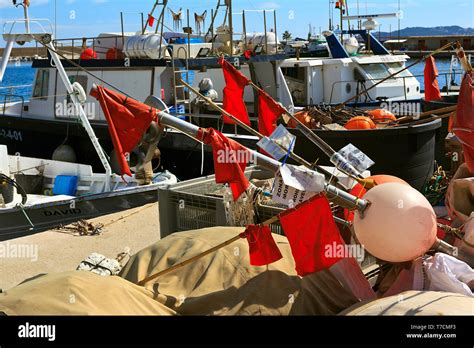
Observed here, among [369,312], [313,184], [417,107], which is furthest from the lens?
[417,107]

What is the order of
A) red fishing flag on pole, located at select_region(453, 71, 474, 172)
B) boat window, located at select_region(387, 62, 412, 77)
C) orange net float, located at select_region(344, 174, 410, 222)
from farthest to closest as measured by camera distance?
boat window, located at select_region(387, 62, 412, 77)
red fishing flag on pole, located at select_region(453, 71, 474, 172)
orange net float, located at select_region(344, 174, 410, 222)

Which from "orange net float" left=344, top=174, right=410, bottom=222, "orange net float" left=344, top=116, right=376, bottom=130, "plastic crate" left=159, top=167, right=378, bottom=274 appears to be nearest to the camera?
"orange net float" left=344, top=174, right=410, bottom=222

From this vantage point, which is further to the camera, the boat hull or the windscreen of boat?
the windscreen of boat

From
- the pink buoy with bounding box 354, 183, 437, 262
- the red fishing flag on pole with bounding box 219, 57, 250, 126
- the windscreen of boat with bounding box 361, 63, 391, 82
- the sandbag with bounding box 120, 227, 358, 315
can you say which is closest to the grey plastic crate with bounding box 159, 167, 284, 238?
the sandbag with bounding box 120, 227, 358, 315

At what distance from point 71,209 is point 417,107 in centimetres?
792

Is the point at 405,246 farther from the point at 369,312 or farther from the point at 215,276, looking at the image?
the point at 215,276

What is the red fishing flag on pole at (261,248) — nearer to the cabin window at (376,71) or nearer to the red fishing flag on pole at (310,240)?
the red fishing flag on pole at (310,240)

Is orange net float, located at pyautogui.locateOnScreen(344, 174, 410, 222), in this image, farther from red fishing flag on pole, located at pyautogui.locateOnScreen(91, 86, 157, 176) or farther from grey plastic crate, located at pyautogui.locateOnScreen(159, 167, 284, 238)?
red fishing flag on pole, located at pyautogui.locateOnScreen(91, 86, 157, 176)

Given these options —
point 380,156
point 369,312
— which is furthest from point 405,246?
point 380,156

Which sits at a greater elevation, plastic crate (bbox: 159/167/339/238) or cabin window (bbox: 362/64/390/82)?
cabin window (bbox: 362/64/390/82)

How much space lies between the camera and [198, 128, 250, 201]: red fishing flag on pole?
3568 mm

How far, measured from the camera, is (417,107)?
1330cm

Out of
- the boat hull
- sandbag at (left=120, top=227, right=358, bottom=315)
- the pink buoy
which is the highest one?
the pink buoy

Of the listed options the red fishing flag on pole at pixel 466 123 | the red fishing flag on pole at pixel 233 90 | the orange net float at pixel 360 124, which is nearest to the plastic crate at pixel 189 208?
the red fishing flag on pole at pixel 466 123
